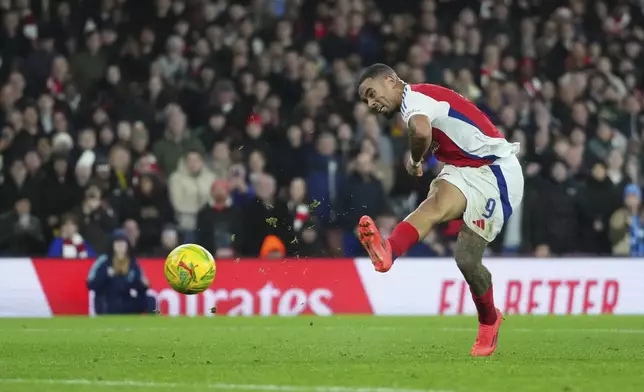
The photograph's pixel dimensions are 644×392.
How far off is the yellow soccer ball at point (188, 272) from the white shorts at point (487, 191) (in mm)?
2440

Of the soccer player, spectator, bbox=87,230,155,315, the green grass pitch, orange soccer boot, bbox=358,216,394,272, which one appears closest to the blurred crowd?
spectator, bbox=87,230,155,315

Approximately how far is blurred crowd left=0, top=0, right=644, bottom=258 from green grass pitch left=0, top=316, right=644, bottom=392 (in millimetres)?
2567

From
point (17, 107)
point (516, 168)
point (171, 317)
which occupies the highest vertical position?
point (17, 107)

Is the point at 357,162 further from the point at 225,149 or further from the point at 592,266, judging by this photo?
the point at 592,266

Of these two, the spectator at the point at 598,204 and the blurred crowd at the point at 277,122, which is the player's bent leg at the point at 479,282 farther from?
the spectator at the point at 598,204

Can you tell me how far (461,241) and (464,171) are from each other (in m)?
0.53

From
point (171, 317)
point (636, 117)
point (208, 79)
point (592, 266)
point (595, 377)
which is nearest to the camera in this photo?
point (595, 377)

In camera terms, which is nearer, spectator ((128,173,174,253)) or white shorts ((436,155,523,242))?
white shorts ((436,155,523,242))

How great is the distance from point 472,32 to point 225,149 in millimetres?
5311

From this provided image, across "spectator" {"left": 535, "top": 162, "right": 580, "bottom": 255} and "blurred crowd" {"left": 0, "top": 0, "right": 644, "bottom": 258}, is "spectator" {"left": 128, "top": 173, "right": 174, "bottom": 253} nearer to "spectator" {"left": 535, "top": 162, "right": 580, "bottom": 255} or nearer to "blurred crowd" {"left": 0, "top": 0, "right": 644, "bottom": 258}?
"blurred crowd" {"left": 0, "top": 0, "right": 644, "bottom": 258}

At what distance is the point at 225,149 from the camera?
18.4 meters

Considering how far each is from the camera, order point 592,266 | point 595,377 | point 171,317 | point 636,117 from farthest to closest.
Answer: point 636,117, point 592,266, point 171,317, point 595,377

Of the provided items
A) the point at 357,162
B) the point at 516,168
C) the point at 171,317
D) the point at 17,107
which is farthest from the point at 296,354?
the point at 17,107

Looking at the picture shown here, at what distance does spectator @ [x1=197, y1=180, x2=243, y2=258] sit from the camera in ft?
58.2
